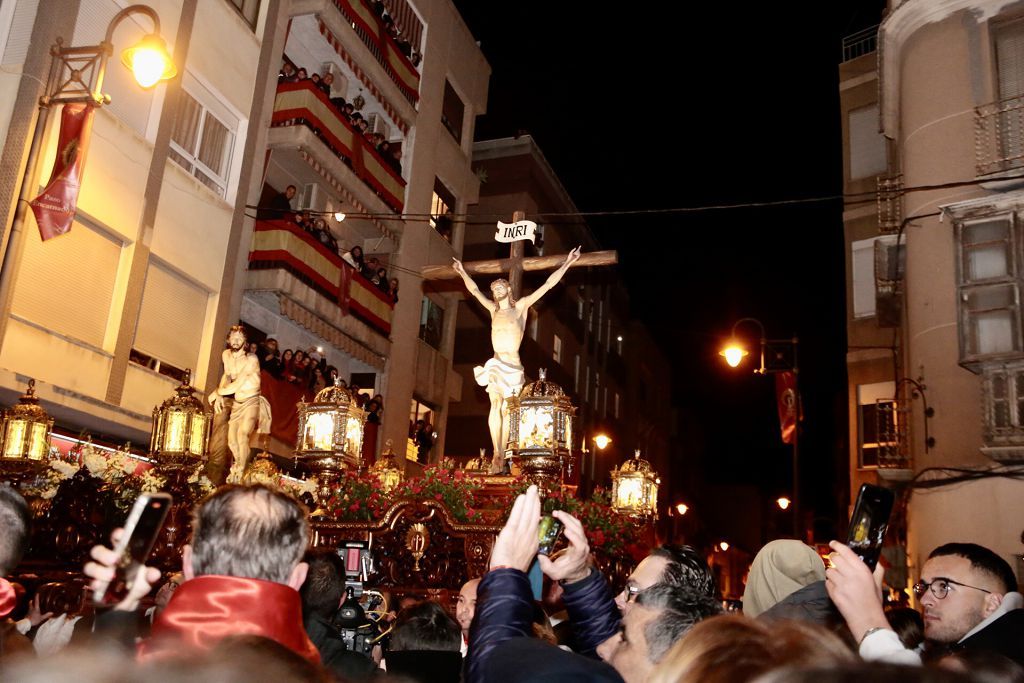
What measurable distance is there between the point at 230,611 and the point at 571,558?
162cm

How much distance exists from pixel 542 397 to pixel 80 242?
34.6ft

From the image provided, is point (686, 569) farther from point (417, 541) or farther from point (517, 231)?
point (517, 231)

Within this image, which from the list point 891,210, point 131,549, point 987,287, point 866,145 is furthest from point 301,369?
point 131,549

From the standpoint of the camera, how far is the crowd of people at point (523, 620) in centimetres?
166

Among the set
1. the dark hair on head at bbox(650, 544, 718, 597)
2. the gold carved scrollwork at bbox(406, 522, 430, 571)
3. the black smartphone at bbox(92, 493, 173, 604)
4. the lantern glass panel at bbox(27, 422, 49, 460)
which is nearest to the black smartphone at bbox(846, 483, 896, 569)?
the dark hair on head at bbox(650, 544, 718, 597)

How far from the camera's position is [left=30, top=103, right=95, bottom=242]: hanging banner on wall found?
47.7 ft

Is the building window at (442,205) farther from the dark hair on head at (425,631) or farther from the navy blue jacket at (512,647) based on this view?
the navy blue jacket at (512,647)

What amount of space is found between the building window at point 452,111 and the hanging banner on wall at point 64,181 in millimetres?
17672

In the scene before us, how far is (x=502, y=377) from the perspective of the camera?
473 inches

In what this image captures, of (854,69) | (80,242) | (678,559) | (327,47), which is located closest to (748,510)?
(854,69)

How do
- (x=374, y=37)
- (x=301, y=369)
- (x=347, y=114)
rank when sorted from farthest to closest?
(x=374, y=37) < (x=347, y=114) < (x=301, y=369)

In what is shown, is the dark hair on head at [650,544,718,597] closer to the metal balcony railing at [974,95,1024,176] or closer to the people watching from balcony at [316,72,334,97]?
the metal balcony railing at [974,95,1024,176]

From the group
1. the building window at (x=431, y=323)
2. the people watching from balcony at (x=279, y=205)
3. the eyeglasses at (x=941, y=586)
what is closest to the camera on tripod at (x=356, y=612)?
the eyeglasses at (x=941, y=586)

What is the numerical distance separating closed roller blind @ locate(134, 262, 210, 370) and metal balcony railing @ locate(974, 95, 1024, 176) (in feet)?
52.4
